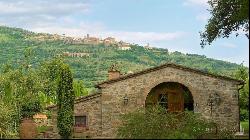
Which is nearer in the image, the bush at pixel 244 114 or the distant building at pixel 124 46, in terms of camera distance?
the bush at pixel 244 114

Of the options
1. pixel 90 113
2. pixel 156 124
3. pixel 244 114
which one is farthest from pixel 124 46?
pixel 156 124

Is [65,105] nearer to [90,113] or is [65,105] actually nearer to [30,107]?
[90,113]

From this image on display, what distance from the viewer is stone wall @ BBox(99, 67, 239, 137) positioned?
35062mm

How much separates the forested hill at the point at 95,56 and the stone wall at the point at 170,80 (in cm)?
8562

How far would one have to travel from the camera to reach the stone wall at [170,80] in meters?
35.1

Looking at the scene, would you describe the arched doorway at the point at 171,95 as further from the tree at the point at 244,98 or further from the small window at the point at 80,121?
the small window at the point at 80,121

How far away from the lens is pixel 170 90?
1458 inches

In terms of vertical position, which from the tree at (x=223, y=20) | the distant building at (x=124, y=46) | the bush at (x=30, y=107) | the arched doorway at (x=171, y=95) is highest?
the distant building at (x=124, y=46)

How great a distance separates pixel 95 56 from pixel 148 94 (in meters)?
125

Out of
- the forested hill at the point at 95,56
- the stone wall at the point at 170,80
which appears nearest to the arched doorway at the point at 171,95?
the stone wall at the point at 170,80

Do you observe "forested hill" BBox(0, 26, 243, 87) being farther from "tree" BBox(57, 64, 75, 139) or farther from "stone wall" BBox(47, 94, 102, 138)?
"tree" BBox(57, 64, 75, 139)

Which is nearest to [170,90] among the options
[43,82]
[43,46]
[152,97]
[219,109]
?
[152,97]

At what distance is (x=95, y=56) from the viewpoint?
161000 millimetres

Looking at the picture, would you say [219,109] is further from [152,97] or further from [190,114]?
[190,114]
